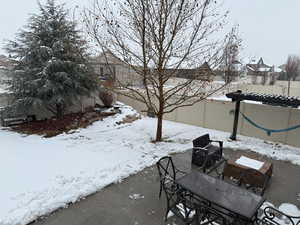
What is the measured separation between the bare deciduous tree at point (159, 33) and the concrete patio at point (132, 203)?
3290mm

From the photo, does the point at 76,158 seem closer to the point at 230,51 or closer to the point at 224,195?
the point at 224,195

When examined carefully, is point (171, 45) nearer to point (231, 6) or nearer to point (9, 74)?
point (231, 6)

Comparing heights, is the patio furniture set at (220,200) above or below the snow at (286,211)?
above

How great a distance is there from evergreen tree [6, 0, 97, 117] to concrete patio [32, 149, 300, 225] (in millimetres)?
5500

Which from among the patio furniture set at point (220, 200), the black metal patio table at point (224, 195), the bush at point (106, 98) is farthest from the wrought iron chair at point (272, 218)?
the bush at point (106, 98)

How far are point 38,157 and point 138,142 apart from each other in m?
2.96

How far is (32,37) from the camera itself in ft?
27.2

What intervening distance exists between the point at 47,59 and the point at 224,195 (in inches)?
328

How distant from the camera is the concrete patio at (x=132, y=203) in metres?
3.16

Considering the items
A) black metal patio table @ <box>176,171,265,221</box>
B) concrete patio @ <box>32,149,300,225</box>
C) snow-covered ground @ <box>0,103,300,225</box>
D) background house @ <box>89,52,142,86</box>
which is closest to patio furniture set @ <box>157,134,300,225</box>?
black metal patio table @ <box>176,171,265,221</box>

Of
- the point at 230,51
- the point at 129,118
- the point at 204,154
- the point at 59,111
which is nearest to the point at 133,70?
the point at 230,51

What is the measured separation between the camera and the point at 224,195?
290cm

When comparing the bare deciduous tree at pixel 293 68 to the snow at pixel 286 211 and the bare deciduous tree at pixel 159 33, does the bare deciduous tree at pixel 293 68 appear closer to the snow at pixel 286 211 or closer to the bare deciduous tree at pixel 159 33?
the bare deciduous tree at pixel 159 33

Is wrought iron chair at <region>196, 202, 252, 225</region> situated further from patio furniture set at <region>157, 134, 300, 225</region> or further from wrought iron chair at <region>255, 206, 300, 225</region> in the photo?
wrought iron chair at <region>255, 206, 300, 225</region>
